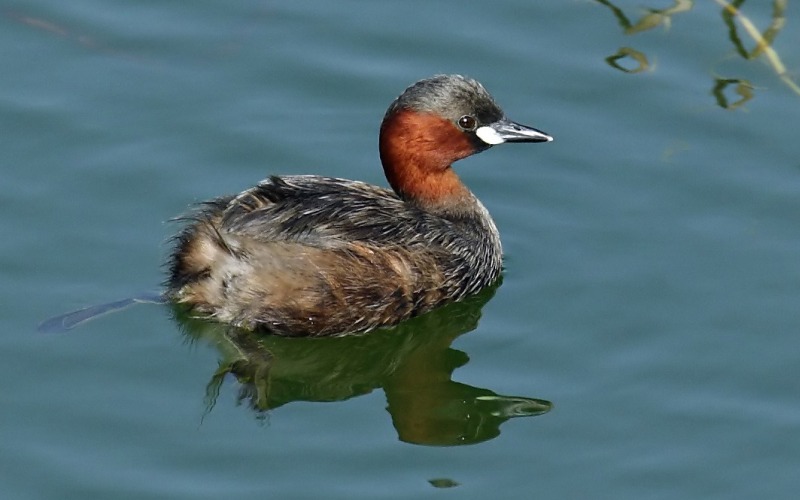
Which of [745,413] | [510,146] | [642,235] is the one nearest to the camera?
[745,413]

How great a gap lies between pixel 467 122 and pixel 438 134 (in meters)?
0.17

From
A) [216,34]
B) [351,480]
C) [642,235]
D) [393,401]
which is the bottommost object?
[351,480]

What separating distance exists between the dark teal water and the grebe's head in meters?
0.61

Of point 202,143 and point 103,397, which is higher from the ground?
point 202,143

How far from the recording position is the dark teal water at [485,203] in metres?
7.90

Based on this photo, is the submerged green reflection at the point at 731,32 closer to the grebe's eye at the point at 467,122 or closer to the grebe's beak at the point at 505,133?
the grebe's beak at the point at 505,133

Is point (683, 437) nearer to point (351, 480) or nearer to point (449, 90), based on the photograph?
point (351, 480)

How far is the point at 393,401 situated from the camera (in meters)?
8.46

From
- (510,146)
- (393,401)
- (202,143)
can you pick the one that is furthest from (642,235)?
(202,143)

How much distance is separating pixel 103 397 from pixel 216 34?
3.42 metres

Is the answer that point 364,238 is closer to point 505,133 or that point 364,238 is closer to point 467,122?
point 467,122

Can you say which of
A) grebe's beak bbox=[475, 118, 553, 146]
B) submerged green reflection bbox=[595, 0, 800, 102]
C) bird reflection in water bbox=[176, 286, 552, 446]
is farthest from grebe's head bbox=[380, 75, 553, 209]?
submerged green reflection bbox=[595, 0, 800, 102]

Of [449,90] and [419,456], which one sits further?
[449,90]

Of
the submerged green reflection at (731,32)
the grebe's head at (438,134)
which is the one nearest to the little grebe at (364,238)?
the grebe's head at (438,134)
